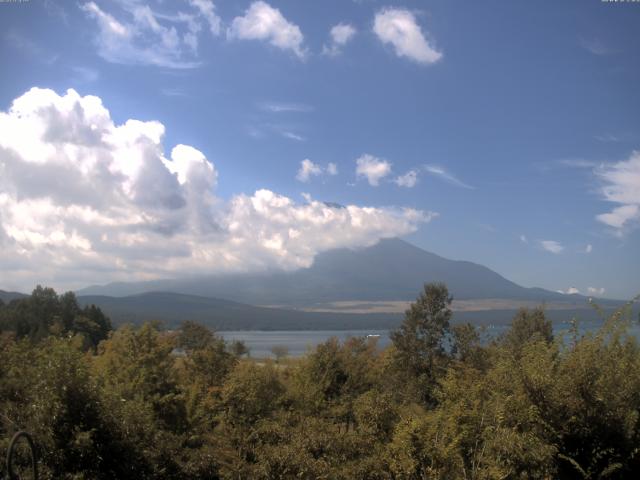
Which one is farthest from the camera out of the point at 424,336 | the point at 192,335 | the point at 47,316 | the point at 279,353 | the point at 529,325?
the point at 47,316

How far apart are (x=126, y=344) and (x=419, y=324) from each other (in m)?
18.3

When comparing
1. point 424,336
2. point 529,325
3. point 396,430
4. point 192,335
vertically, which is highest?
point 396,430

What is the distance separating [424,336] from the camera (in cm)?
3369

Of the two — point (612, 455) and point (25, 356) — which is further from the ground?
point (25, 356)

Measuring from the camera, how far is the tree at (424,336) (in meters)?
32.4

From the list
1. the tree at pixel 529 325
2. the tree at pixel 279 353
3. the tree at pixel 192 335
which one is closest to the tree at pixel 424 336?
the tree at pixel 529 325

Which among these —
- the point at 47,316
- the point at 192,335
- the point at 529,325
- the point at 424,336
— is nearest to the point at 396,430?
the point at 424,336

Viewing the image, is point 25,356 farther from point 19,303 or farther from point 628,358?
point 19,303

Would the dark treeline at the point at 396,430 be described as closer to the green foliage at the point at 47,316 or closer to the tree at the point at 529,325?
the tree at the point at 529,325

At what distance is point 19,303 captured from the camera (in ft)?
255

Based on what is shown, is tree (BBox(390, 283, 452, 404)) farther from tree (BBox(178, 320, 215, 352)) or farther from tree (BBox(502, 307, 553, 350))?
tree (BBox(178, 320, 215, 352))

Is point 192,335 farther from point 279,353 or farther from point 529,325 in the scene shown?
point 529,325

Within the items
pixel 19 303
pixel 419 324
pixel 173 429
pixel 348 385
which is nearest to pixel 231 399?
pixel 173 429

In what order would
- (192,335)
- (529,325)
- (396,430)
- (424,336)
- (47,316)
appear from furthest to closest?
(47,316), (192,335), (529,325), (424,336), (396,430)
